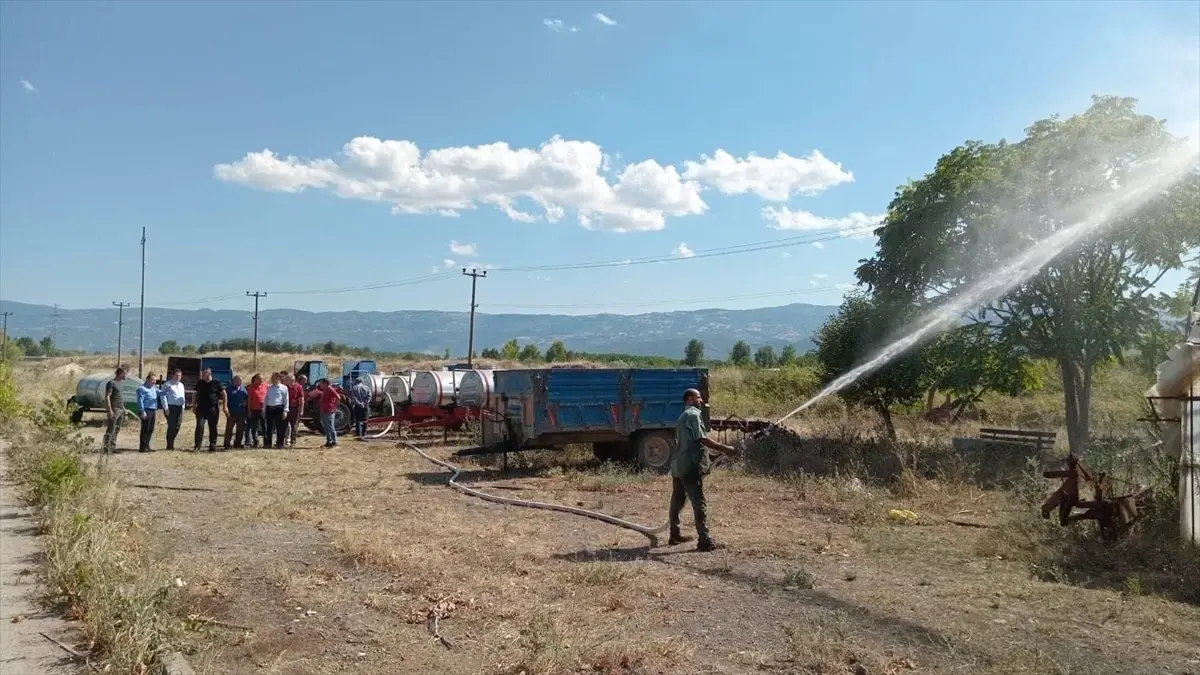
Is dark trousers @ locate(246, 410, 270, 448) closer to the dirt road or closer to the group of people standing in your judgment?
the group of people standing

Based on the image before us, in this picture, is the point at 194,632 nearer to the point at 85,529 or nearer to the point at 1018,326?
the point at 85,529

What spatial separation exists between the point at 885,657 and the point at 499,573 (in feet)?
12.0

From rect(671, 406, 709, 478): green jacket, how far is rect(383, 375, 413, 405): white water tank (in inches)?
583

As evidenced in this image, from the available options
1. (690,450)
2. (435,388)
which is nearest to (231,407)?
(435,388)

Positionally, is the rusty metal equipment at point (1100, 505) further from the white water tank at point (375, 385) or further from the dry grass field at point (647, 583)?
the white water tank at point (375, 385)

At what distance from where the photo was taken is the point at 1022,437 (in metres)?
19.2

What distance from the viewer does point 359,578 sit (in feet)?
26.7

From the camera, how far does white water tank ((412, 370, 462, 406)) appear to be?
23.0 m

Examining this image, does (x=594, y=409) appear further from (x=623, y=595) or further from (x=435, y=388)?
(x=623, y=595)

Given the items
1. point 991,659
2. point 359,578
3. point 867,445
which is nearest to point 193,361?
point 867,445

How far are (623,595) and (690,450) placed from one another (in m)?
2.48

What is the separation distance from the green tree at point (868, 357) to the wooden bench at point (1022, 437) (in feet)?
6.30

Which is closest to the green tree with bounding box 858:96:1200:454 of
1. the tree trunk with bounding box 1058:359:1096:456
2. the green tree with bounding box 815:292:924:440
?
the tree trunk with bounding box 1058:359:1096:456

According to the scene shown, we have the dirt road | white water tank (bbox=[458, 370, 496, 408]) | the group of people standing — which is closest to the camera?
the dirt road
